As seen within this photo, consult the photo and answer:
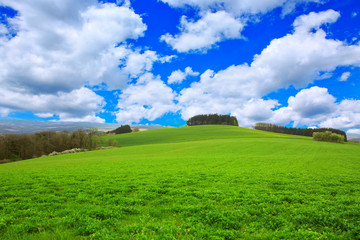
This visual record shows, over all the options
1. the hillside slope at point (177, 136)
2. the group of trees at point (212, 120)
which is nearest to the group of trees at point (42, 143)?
the hillside slope at point (177, 136)

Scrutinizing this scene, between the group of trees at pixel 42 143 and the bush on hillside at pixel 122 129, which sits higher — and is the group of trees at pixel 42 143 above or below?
below

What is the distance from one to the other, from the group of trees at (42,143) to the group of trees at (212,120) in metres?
121

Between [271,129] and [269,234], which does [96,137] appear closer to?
[269,234]

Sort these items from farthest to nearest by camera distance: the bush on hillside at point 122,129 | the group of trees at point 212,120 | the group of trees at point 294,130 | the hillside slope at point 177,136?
the group of trees at point 212,120
the bush on hillside at point 122,129
the group of trees at point 294,130
the hillside slope at point 177,136

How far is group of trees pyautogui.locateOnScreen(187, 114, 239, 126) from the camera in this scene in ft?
601

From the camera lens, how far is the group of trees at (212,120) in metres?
183

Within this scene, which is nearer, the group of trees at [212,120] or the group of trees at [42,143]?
the group of trees at [42,143]

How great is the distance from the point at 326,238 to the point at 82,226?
954 cm

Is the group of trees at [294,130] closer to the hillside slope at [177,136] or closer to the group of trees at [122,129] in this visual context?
the hillside slope at [177,136]

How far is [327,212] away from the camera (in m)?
8.48

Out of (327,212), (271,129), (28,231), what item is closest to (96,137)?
(28,231)

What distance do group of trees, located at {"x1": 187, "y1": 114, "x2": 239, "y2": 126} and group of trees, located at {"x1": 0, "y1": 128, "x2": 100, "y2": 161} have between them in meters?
121

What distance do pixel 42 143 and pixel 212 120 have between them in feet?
493

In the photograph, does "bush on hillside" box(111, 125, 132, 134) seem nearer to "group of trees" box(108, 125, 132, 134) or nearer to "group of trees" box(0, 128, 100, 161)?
"group of trees" box(108, 125, 132, 134)
